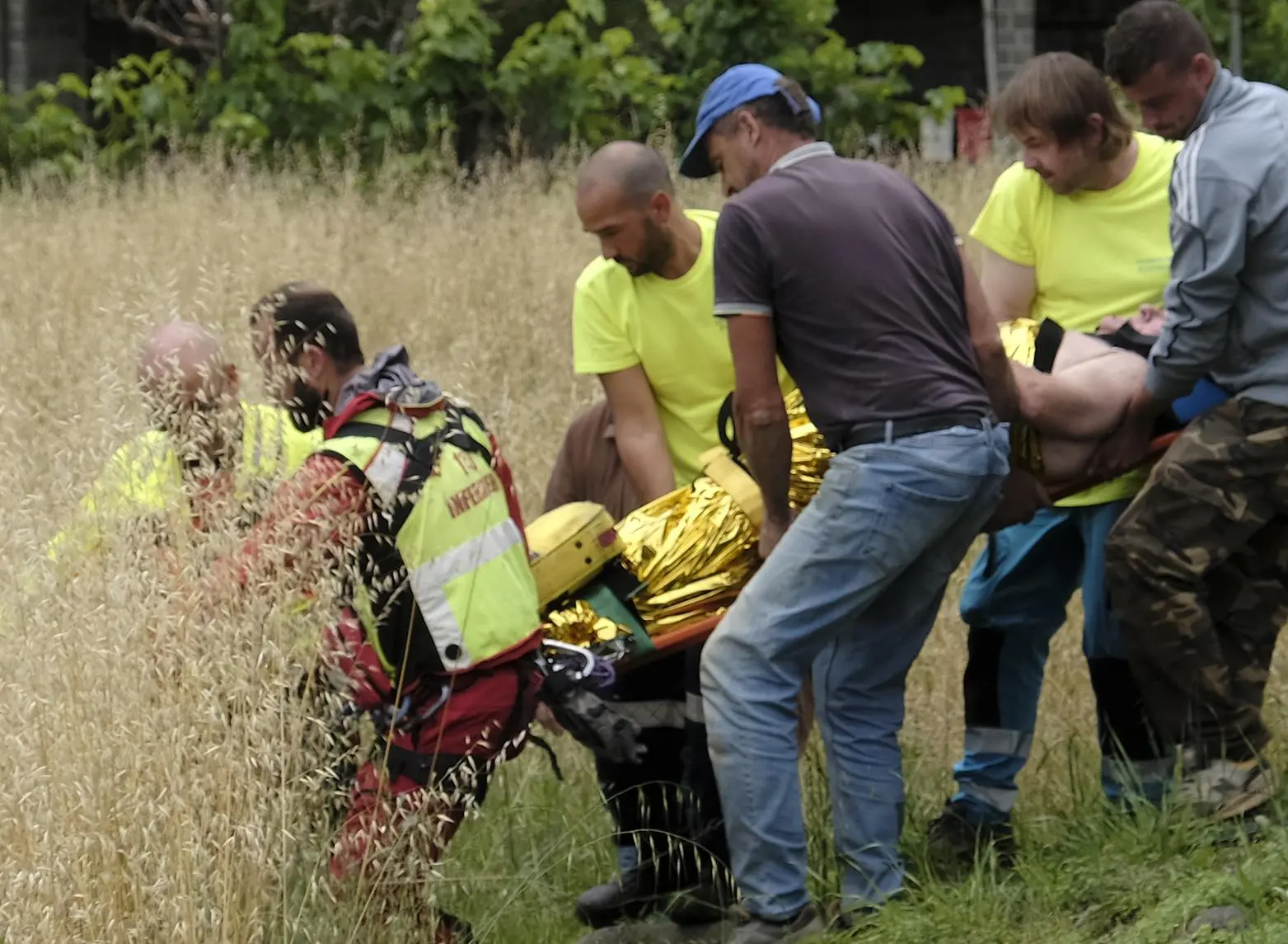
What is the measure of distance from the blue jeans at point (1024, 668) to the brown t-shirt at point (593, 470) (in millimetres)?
923

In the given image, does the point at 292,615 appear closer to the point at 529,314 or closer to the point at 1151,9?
the point at 1151,9

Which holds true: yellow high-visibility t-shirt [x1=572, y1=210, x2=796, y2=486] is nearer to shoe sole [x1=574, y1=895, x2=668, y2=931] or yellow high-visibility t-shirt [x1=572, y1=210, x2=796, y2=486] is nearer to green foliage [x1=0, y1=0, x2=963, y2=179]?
shoe sole [x1=574, y1=895, x2=668, y2=931]

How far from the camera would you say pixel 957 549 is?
169 inches

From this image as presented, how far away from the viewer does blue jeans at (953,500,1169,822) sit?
15.5ft

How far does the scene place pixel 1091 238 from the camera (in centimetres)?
471

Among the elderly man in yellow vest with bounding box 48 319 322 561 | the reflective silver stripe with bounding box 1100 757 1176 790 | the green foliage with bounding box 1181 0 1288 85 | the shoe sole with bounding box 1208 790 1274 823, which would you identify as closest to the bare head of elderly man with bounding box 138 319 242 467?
the elderly man in yellow vest with bounding box 48 319 322 561

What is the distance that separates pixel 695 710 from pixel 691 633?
375 millimetres

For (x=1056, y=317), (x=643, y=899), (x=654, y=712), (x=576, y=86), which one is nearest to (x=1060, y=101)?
(x=1056, y=317)

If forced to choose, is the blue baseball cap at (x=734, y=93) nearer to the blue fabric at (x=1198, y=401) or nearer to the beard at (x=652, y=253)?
the beard at (x=652, y=253)

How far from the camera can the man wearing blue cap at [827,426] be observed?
4051 mm

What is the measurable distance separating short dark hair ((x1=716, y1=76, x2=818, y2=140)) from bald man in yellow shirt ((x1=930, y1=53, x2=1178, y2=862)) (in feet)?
1.83

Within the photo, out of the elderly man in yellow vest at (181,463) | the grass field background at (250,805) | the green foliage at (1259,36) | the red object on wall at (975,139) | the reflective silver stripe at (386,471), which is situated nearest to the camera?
the grass field background at (250,805)

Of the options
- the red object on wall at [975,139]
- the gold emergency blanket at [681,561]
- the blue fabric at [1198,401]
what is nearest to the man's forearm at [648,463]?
the gold emergency blanket at [681,561]

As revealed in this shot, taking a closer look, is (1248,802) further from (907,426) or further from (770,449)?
(770,449)
